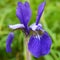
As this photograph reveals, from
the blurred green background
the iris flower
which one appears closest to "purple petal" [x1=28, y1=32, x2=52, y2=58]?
the iris flower

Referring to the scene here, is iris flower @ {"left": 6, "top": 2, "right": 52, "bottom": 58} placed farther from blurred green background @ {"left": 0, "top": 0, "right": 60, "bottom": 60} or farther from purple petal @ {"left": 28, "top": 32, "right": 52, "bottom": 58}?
blurred green background @ {"left": 0, "top": 0, "right": 60, "bottom": 60}

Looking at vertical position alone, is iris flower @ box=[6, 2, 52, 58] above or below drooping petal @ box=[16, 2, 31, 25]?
below

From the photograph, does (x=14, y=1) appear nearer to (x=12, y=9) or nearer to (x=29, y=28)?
(x=12, y=9)

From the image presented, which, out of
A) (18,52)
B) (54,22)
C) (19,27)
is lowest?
(18,52)

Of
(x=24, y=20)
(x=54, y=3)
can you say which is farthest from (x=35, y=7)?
(x=24, y=20)

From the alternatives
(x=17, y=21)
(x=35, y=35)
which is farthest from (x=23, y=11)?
(x=17, y=21)

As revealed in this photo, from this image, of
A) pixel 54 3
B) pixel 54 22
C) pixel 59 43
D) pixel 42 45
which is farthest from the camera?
pixel 54 3
